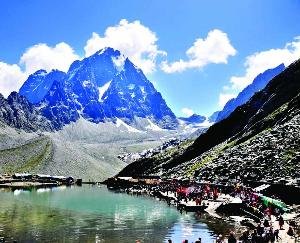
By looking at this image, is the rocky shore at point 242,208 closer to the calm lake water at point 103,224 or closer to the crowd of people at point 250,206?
the crowd of people at point 250,206

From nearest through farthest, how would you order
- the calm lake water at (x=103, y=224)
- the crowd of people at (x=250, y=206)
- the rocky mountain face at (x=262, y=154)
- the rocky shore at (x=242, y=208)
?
the crowd of people at (x=250, y=206) < the rocky shore at (x=242, y=208) < the calm lake water at (x=103, y=224) < the rocky mountain face at (x=262, y=154)

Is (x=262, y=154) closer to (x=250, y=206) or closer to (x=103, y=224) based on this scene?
(x=250, y=206)

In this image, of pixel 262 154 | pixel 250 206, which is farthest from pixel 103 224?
pixel 262 154

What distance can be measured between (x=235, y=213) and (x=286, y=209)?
1183cm

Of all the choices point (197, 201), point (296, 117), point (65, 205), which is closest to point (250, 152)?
point (296, 117)

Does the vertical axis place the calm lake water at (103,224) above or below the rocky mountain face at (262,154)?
below

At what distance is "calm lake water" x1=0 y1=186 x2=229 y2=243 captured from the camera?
6969cm

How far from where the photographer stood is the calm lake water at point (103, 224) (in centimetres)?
6969

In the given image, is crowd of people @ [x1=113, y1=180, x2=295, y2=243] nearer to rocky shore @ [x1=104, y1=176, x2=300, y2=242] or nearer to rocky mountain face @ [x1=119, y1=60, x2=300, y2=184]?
rocky shore @ [x1=104, y1=176, x2=300, y2=242]

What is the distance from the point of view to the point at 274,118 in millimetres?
178625

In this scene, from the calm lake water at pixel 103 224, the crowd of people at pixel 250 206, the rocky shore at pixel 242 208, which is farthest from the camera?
the calm lake water at pixel 103 224

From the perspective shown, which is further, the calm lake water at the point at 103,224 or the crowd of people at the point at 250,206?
the calm lake water at the point at 103,224

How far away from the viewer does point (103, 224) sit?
8312 cm

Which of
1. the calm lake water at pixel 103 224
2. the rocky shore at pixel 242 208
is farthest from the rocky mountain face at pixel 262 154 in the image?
the calm lake water at pixel 103 224
